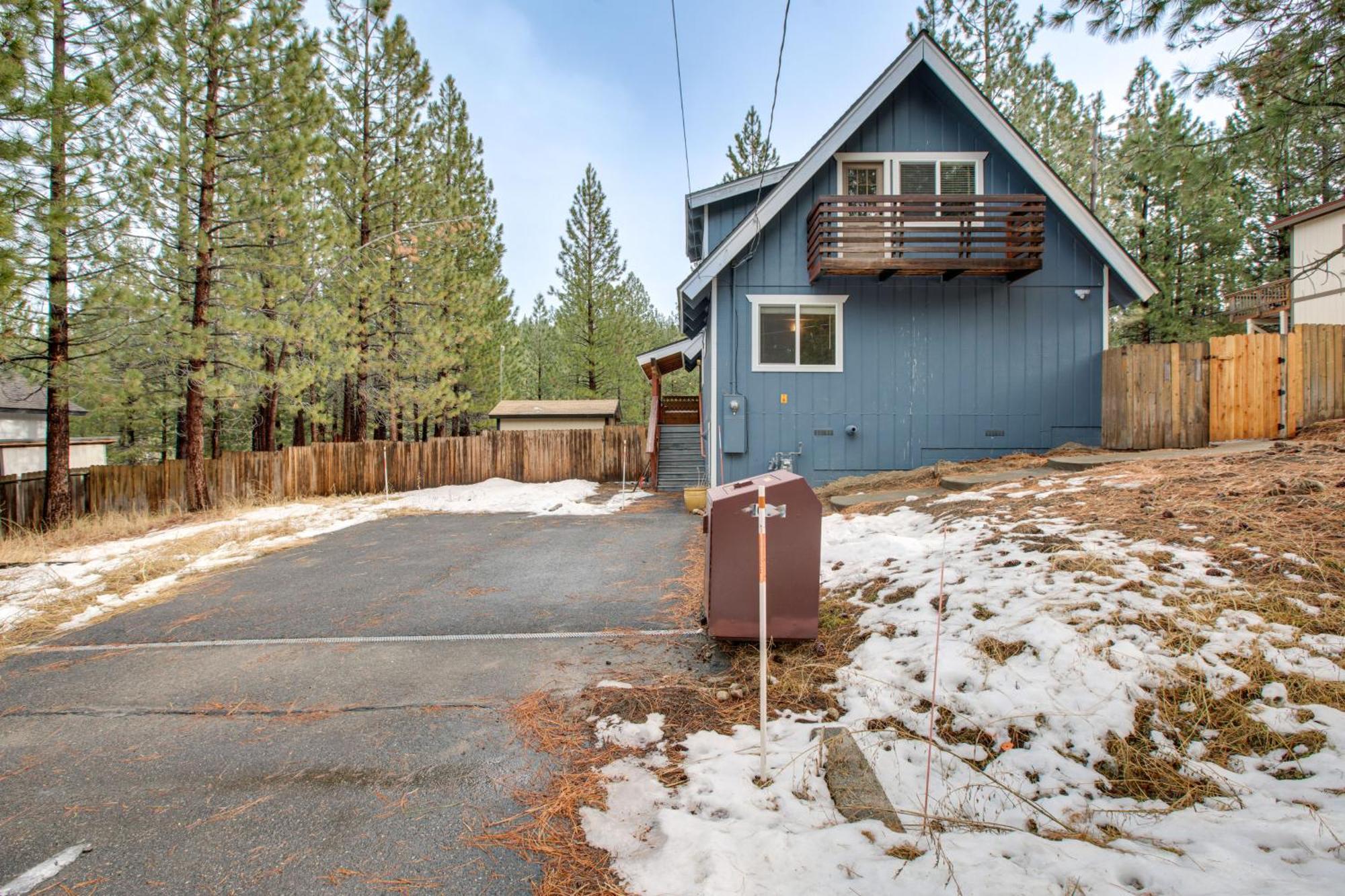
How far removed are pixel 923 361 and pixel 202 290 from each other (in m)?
14.0

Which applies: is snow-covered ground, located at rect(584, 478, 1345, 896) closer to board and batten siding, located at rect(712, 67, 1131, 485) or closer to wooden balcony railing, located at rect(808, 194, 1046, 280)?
board and batten siding, located at rect(712, 67, 1131, 485)

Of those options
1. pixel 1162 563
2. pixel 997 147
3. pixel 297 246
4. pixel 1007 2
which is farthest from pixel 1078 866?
pixel 1007 2

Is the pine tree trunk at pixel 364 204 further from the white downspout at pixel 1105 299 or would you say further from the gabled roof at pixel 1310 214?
the gabled roof at pixel 1310 214

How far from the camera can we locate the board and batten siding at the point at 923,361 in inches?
410

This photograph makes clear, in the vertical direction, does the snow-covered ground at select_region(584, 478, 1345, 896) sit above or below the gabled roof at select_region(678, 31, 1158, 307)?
below

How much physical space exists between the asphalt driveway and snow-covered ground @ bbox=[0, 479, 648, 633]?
79 centimetres

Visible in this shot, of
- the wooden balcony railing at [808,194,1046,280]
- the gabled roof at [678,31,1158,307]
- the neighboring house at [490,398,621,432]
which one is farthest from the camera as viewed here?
the neighboring house at [490,398,621,432]

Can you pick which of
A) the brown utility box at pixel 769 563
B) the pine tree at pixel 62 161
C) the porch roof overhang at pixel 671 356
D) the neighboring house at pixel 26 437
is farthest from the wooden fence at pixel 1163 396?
the neighboring house at pixel 26 437

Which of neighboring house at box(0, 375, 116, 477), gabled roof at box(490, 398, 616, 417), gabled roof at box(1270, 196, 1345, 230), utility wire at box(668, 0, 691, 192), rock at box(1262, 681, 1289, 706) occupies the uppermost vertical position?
gabled roof at box(1270, 196, 1345, 230)

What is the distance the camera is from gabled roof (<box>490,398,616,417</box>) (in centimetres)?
2888

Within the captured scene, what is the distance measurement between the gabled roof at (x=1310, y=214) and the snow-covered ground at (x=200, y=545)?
2021cm

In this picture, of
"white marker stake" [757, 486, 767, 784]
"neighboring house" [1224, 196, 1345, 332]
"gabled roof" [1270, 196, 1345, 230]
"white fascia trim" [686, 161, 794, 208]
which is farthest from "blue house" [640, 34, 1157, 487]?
"gabled roof" [1270, 196, 1345, 230]

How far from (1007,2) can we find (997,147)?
14305 millimetres

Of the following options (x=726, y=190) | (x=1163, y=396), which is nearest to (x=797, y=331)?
(x=726, y=190)
